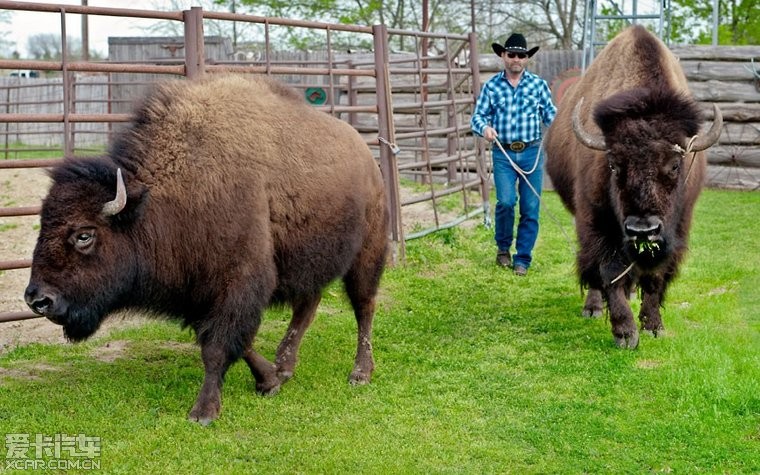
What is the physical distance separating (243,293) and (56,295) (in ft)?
3.58

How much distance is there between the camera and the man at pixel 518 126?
9.67 meters

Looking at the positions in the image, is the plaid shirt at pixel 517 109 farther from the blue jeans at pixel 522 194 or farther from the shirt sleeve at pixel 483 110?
the blue jeans at pixel 522 194

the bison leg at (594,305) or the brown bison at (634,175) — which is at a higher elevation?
the brown bison at (634,175)

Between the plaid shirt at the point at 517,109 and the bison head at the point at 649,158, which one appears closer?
the bison head at the point at 649,158

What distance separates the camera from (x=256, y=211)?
17.9ft

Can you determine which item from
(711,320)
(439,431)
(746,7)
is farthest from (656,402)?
(746,7)

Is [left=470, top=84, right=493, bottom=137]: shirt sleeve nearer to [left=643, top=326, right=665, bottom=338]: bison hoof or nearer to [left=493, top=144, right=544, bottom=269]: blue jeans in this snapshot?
[left=493, top=144, right=544, bottom=269]: blue jeans

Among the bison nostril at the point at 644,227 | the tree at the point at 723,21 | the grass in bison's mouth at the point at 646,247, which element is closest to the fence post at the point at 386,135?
the grass in bison's mouth at the point at 646,247

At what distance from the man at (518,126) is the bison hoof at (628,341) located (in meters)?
2.84

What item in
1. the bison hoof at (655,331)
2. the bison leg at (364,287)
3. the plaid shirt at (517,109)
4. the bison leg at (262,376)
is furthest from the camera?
the plaid shirt at (517,109)

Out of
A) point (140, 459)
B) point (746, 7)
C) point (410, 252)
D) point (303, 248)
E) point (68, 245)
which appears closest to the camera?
point (140, 459)

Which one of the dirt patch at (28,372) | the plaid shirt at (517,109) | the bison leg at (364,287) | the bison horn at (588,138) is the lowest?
the dirt patch at (28,372)

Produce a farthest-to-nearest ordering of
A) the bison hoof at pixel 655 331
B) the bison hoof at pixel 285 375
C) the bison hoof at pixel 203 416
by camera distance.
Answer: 1. the bison hoof at pixel 655 331
2. the bison hoof at pixel 285 375
3. the bison hoof at pixel 203 416

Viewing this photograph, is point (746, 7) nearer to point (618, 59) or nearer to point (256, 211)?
point (618, 59)
